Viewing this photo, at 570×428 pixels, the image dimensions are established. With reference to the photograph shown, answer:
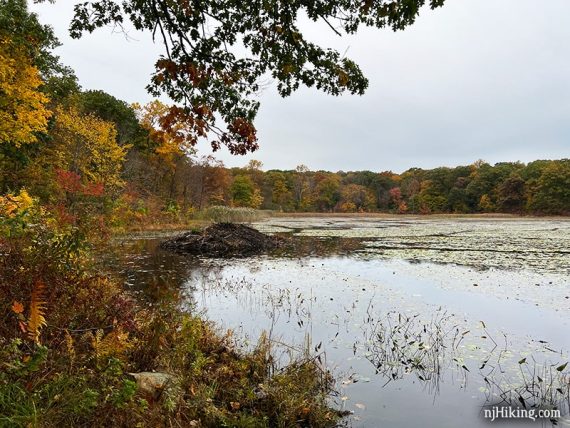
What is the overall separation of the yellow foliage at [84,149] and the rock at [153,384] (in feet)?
80.7

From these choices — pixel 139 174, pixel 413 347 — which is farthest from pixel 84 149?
pixel 413 347

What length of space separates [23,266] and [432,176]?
340 ft

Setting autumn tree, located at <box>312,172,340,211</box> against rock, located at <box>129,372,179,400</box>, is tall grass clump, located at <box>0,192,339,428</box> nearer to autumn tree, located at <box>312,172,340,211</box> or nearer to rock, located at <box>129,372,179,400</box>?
rock, located at <box>129,372,179,400</box>

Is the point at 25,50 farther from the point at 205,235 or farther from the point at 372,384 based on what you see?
the point at 372,384

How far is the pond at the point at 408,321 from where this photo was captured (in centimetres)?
468

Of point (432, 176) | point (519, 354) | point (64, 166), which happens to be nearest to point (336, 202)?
point (432, 176)

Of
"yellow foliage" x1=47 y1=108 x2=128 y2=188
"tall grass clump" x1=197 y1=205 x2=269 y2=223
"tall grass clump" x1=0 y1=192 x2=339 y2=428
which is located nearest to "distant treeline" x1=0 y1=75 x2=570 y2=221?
"yellow foliage" x1=47 y1=108 x2=128 y2=188

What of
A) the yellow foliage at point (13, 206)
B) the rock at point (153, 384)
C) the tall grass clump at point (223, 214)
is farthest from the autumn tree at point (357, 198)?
the rock at point (153, 384)

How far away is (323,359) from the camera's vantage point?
18.8ft

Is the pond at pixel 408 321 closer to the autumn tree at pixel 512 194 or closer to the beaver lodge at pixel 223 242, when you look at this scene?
the beaver lodge at pixel 223 242

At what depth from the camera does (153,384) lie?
3.79m

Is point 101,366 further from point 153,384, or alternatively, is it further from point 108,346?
point 153,384

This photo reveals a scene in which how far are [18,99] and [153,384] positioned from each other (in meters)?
17.0

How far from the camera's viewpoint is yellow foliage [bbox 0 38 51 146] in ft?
49.6
